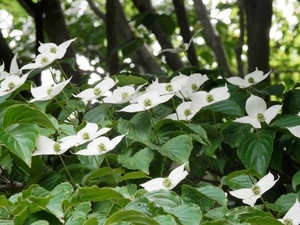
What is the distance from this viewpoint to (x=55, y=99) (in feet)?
4.80

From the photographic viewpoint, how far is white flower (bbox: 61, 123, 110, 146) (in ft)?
4.15

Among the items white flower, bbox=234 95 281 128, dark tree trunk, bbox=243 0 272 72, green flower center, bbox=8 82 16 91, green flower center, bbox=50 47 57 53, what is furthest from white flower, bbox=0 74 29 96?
dark tree trunk, bbox=243 0 272 72

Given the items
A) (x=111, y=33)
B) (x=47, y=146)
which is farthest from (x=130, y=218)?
(x=111, y=33)

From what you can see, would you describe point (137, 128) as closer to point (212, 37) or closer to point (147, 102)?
point (147, 102)

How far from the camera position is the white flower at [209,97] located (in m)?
1.44

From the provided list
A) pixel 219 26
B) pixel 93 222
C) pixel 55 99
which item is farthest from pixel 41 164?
pixel 219 26

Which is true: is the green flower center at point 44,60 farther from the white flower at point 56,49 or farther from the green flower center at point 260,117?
the green flower center at point 260,117

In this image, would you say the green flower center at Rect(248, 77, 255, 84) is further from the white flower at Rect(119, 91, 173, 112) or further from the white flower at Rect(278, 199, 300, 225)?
the white flower at Rect(278, 199, 300, 225)

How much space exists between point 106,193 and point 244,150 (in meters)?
0.45

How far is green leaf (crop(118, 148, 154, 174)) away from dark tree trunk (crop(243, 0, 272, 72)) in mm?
1244

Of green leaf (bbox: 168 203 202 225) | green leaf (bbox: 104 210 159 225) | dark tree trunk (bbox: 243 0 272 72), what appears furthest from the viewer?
dark tree trunk (bbox: 243 0 272 72)

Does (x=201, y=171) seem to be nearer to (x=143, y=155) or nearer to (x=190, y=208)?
(x=143, y=155)

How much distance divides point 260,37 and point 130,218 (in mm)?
1715

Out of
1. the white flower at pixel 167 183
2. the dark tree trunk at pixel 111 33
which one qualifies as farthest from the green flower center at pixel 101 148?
the dark tree trunk at pixel 111 33
